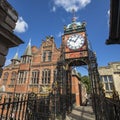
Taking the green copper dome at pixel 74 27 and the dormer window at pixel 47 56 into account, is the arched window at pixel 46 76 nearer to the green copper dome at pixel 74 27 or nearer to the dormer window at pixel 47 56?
the dormer window at pixel 47 56

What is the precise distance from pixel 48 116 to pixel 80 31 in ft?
32.6

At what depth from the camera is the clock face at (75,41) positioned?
45.3 feet

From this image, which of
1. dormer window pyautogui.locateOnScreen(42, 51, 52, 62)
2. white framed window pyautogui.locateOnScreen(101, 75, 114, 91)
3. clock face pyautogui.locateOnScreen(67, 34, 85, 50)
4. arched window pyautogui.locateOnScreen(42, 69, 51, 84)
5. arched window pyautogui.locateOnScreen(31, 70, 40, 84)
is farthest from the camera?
dormer window pyautogui.locateOnScreen(42, 51, 52, 62)

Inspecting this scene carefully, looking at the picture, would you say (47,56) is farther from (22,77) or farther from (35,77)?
(22,77)

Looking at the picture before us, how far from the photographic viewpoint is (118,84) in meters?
16.9

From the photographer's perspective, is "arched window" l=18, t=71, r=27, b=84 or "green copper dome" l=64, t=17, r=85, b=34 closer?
"green copper dome" l=64, t=17, r=85, b=34

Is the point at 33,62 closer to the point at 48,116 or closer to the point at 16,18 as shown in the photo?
the point at 48,116

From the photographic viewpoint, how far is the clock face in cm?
1382

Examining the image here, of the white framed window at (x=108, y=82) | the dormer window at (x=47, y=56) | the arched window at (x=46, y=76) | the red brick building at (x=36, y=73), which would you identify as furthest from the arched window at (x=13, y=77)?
the white framed window at (x=108, y=82)

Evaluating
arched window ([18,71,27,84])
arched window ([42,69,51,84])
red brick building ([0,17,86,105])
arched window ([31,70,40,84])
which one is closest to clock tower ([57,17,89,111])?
red brick building ([0,17,86,105])

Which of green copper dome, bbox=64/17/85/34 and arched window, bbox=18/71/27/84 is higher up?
green copper dome, bbox=64/17/85/34

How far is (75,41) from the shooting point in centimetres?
1403

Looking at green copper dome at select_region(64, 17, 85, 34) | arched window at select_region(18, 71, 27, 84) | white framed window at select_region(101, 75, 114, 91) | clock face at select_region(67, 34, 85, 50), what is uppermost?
green copper dome at select_region(64, 17, 85, 34)

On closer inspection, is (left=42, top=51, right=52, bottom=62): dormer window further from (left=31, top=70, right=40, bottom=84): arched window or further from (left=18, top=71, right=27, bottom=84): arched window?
(left=18, top=71, right=27, bottom=84): arched window
